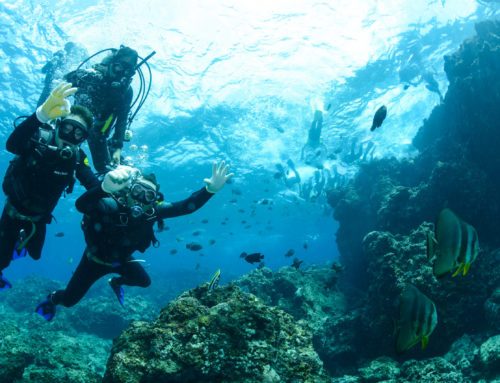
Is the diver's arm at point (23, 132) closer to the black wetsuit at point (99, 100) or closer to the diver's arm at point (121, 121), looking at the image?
the black wetsuit at point (99, 100)

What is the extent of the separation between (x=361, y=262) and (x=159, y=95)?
16.0m

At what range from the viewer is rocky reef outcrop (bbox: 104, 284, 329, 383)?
297cm

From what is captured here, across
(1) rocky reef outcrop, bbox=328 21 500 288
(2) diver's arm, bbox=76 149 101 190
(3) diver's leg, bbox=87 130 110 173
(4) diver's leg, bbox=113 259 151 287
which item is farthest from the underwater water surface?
(3) diver's leg, bbox=87 130 110 173

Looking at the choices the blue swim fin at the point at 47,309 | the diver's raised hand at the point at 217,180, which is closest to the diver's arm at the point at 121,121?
the diver's raised hand at the point at 217,180

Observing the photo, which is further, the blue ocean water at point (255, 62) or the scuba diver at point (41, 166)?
the blue ocean water at point (255, 62)

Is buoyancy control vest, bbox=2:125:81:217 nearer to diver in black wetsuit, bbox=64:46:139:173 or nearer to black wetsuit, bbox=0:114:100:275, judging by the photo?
black wetsuit, bbox=0:114:100:275

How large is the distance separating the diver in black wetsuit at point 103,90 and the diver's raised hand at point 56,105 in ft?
5.85

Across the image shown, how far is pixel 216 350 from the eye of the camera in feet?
10.1

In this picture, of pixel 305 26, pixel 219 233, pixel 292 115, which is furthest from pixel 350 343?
pixel 219 233

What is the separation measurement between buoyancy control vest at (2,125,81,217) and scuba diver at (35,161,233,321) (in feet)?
1.95

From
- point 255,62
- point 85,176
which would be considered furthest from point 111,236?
point 255,62

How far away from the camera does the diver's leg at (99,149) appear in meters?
5.89

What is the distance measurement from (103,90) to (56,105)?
2429 mm

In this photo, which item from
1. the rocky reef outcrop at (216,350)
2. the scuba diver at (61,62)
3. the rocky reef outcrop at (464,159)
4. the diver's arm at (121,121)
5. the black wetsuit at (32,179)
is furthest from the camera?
the scuba diver at (61,62)
